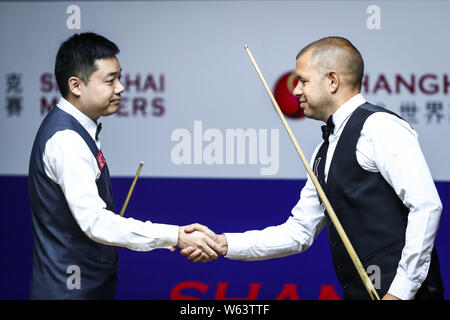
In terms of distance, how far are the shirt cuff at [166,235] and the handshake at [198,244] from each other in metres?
0.11

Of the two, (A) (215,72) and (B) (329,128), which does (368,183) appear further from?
(A) (215,72)

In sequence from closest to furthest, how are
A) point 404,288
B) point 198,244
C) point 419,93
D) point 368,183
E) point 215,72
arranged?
1. point 404,288
2. point 368,183
3. point 198,244
4. point 419,93
5. point 215,72

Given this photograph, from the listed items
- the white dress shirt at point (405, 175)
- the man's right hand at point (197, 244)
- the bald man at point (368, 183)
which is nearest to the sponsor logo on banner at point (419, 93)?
the bald man at point (368, 183)

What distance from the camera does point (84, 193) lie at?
2527 millimetres

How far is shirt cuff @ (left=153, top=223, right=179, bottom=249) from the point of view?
2.68m

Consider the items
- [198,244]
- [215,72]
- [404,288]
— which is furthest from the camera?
[215,72]

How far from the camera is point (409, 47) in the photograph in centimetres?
427

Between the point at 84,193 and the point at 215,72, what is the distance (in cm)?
200

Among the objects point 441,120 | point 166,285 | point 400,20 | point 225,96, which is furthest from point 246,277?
point 400,20

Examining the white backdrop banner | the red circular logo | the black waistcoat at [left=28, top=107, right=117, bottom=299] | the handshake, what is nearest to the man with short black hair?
the black waistcoat at [left=28, top=107, right=117, bottom=299]

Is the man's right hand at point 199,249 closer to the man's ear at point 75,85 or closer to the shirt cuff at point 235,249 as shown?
the shirt cuff at point 235,249

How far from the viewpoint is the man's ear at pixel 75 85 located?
8.89 feet

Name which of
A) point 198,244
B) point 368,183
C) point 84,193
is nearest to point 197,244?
point 198,244

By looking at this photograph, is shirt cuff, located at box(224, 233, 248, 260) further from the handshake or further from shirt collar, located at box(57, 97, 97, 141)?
shirt collar, located at box(57, 97, 97, 141)
